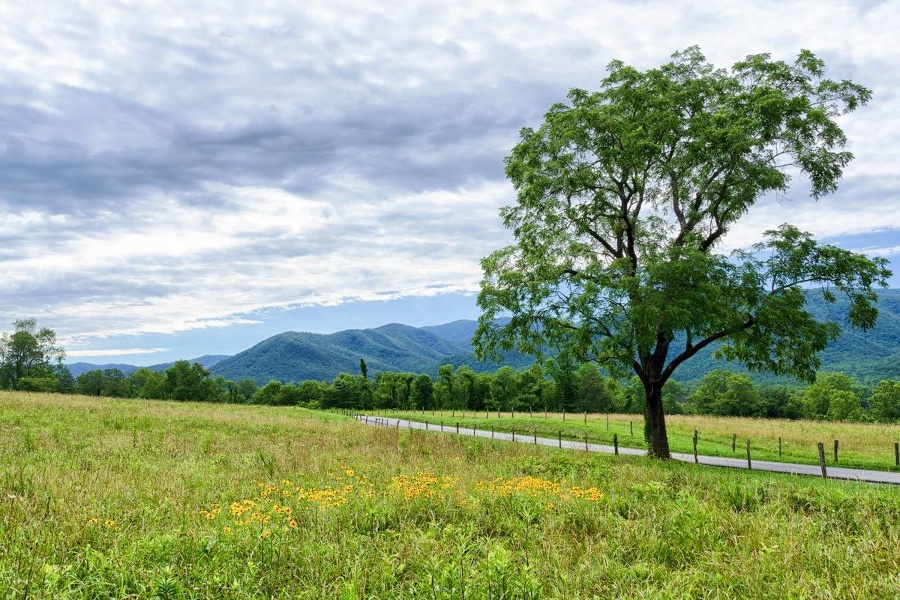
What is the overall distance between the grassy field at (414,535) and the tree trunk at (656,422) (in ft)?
34.7

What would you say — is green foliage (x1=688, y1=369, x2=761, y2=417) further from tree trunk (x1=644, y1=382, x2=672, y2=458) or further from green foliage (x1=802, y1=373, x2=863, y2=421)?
tree trunk (x1=644, y1=382, x2=672, y2=458)

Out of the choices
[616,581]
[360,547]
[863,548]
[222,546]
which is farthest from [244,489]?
[863,548]

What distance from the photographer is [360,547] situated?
20.6 ft

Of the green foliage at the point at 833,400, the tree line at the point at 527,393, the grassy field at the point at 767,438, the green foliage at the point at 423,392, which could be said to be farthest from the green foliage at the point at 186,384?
the green foliage at the point at 833,400

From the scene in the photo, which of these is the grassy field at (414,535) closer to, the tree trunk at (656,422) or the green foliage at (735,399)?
the tree trunk at (656,422)

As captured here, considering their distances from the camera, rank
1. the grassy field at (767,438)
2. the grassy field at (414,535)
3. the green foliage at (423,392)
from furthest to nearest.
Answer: the green foliage at (423,392), the grassy field at (767,438), the grassy field at (414,535)

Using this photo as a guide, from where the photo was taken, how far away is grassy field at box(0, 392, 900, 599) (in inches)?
202

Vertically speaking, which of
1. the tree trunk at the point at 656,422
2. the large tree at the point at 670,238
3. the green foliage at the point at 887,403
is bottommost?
the green foliage at the point at 887,403

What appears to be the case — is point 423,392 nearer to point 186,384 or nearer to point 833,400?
Answer: point 186,384

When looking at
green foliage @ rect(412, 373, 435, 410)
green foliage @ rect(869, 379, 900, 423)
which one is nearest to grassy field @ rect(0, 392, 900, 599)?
green foliage @ rect(412, 373, 435, 410)

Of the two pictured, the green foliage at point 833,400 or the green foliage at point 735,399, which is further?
the green foliage at point 735,399

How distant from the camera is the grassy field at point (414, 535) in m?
5.12

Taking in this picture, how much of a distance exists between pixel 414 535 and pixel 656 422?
62.0ft

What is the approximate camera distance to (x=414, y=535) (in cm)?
663
